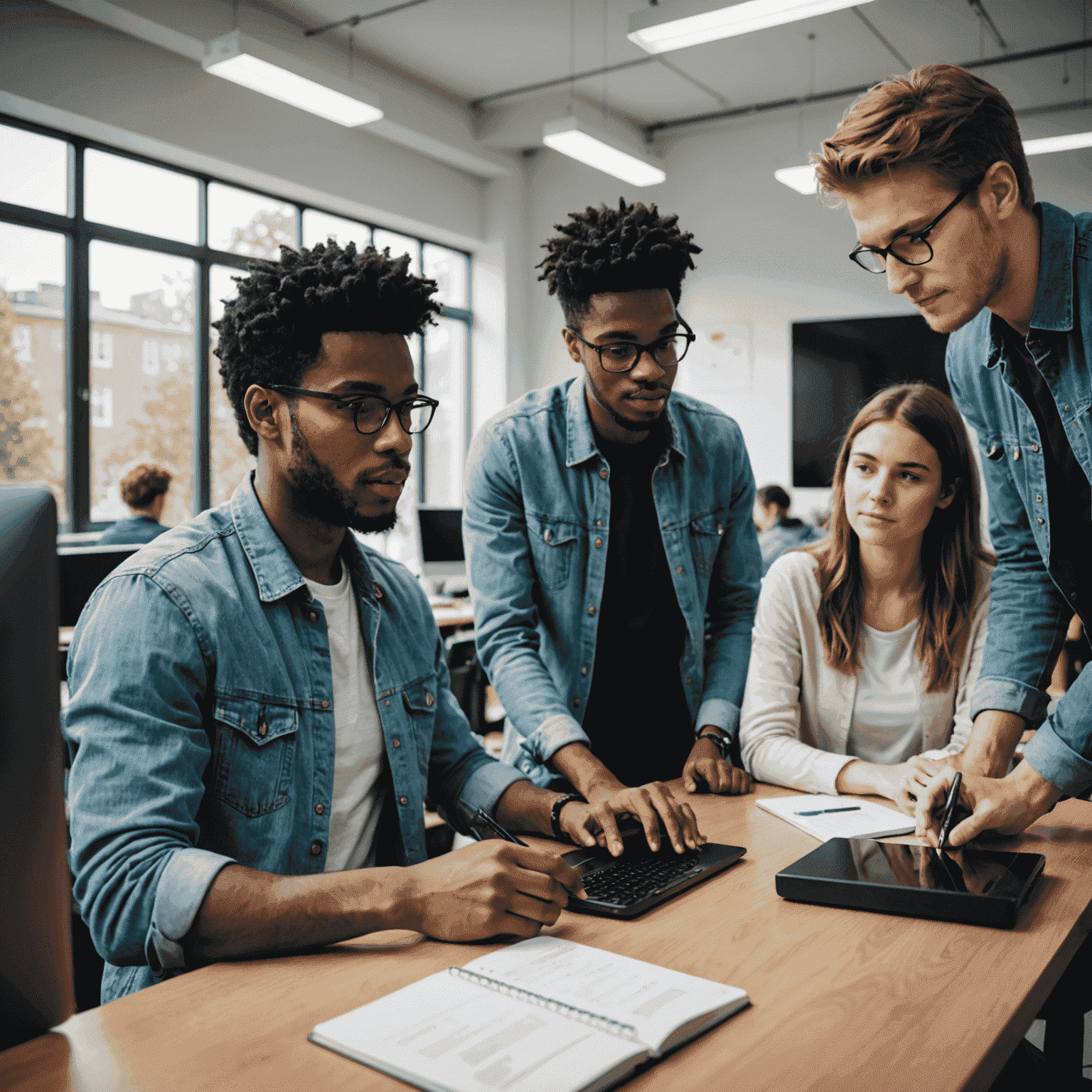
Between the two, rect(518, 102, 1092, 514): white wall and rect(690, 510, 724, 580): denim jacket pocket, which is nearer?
rect(690, 510, 724, 580): denim jacket pocket

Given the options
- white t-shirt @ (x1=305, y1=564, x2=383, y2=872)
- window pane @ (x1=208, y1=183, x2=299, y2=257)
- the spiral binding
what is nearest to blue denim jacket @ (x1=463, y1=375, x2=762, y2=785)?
white t-shirt @ (x1=305, y1=564, x2=383, y2=872)

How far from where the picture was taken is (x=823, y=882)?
3.71 ft

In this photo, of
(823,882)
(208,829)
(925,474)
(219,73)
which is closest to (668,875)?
(823,882)

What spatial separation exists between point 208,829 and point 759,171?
6.81 meters

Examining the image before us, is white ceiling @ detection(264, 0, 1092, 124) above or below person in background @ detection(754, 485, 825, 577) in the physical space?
above

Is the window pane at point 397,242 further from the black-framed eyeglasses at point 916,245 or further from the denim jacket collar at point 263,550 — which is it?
the black-framed eyeglasses at point 916,245

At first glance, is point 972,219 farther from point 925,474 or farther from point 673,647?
point 673,647

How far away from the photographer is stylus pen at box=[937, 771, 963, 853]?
49.9 inches

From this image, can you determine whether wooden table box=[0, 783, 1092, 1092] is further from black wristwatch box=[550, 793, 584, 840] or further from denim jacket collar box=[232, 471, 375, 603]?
denim jacket collar box=[232, 471, 375, 603]

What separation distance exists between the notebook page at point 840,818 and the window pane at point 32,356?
4444 mm

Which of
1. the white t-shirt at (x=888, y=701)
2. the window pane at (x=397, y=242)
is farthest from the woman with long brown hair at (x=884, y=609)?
the window pane at (x=397, y=242)

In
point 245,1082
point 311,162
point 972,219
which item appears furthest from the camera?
point 311,162

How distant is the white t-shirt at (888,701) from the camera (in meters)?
1.84

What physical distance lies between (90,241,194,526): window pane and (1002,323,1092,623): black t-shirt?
15.1 feet
